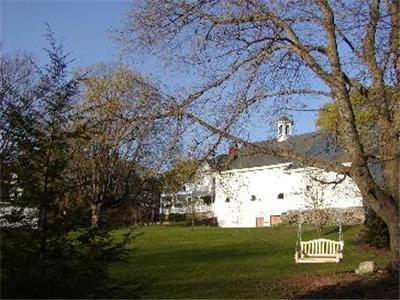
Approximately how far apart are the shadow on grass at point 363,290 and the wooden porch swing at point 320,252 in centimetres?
501

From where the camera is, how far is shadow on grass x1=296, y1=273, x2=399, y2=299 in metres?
13.3

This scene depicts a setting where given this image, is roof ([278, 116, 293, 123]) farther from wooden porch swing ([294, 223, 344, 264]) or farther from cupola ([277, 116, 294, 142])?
wooden porch swing ([294, 223, 344, 264])

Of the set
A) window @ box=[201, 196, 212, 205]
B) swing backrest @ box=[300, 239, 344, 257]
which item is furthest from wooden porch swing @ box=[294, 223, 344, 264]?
window @ box=[201, 196, 212, 205]

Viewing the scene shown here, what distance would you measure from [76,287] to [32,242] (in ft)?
2.49

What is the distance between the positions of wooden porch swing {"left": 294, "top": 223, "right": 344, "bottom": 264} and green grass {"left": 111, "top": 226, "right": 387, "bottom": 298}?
0.23 meters

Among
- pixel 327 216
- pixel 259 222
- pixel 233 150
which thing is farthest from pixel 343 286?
pixel 259 222

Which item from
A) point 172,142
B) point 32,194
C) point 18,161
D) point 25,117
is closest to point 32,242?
point 32,194

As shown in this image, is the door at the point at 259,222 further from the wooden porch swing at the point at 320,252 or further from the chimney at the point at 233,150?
the chimney at the point at 233,150

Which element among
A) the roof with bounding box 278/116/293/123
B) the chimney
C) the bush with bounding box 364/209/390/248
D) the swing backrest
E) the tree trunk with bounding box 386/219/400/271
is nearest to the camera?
the tree trunk with bounding box 386/219/400/271

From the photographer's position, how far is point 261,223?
201 feet

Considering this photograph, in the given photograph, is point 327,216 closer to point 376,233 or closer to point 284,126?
point 376,233

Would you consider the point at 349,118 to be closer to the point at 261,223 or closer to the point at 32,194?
the point at 32,194

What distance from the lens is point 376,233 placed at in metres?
26.5

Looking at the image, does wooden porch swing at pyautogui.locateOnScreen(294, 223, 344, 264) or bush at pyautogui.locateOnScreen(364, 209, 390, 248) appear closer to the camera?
A: wooden porch swing at pyautogui.locateOnScreen(294, 223, 344, 264)
